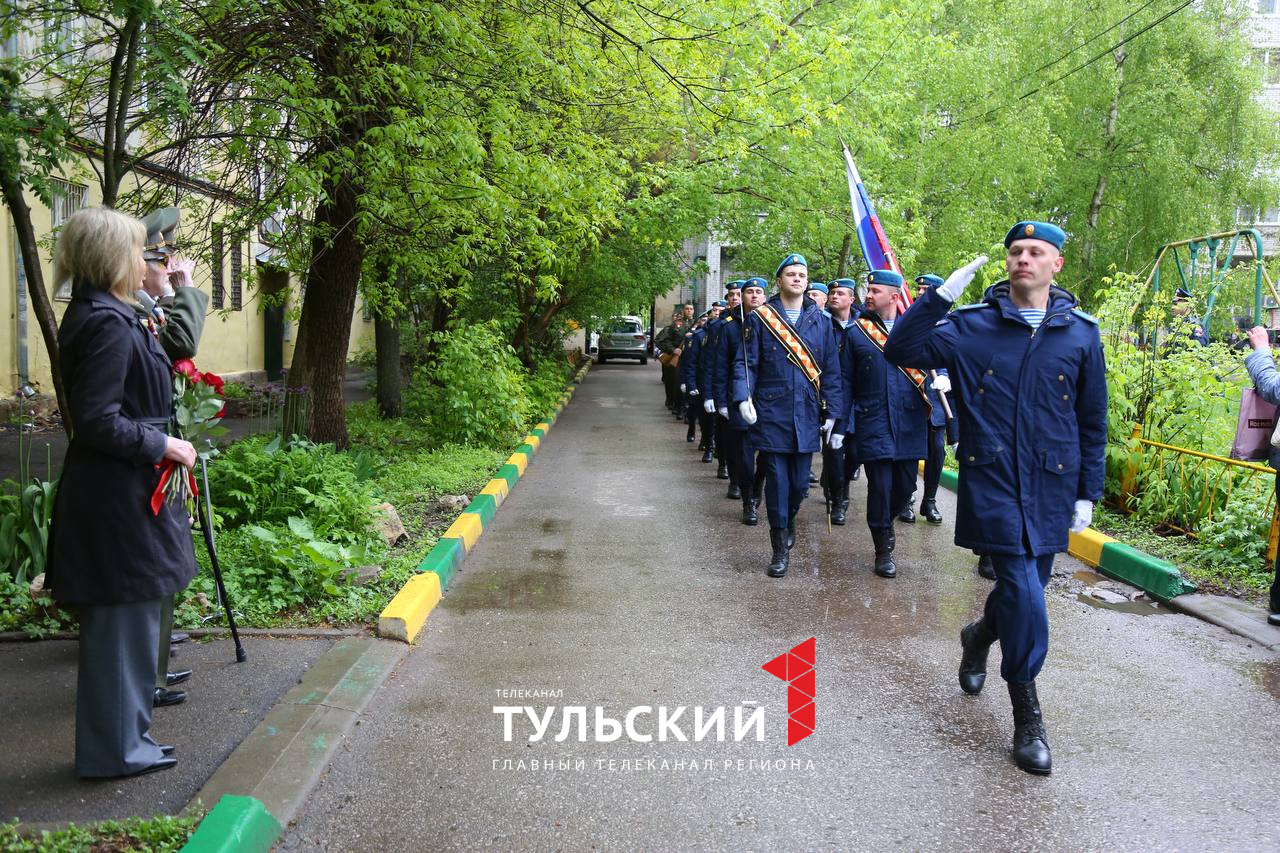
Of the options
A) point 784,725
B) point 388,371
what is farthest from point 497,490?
point 388,371

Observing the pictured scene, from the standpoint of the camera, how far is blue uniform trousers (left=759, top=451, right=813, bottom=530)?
22.9 feet

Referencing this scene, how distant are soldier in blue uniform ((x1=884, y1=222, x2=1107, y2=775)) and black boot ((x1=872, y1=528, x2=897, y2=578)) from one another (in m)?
2.84

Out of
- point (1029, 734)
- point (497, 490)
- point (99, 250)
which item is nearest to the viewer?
point (99, 250)

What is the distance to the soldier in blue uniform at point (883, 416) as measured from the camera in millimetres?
7039

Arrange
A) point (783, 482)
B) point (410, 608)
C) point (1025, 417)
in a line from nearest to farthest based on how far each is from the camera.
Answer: point (1025, 417) < point (410, 608) < point (783, 482)

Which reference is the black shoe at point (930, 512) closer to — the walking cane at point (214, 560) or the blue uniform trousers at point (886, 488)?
the blue uniform trousers at point (886, 488)

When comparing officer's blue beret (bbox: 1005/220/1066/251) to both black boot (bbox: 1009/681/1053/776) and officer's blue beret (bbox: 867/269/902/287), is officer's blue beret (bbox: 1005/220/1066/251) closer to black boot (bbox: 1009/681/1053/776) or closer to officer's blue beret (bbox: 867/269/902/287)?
black boot (bbox: 1009/681/1053/776)

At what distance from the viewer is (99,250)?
3357 mm

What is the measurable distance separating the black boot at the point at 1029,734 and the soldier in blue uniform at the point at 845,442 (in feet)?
12.3

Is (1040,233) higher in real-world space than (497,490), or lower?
higher

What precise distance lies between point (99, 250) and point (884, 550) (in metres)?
5.16

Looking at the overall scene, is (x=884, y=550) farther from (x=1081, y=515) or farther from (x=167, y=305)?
(x=167, y=305)

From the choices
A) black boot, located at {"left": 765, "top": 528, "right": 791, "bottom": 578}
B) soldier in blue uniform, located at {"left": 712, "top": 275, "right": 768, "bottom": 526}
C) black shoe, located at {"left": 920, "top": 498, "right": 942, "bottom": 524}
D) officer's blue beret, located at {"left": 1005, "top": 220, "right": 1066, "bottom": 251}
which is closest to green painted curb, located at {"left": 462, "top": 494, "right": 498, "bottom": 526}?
soldier in blue uniform, located at {"left": 712, "top": 275, "right": 768, "bottom": 526}

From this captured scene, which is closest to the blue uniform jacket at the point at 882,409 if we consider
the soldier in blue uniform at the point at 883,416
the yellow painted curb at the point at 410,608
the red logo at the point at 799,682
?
the soldier in blue uniform at the point at 883,416
